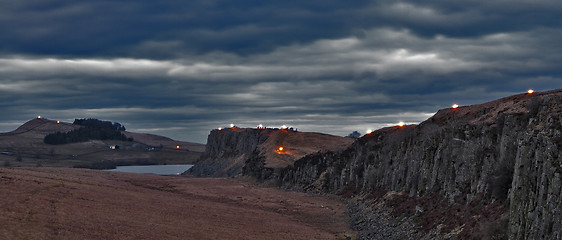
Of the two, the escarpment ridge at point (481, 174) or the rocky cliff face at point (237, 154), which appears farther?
the rocky cliff face at point (237, 154)

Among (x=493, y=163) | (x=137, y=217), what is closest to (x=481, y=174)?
(x=493, y=163)

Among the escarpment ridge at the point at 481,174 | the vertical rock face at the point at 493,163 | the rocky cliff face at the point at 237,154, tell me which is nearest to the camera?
the vertical rock face at the point at 493,163

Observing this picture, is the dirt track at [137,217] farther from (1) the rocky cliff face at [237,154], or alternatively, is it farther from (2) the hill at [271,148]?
(1) the rocky cliff face at [237,154]

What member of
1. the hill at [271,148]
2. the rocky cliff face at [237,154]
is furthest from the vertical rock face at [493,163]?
the rocky cliff face at [237,154]

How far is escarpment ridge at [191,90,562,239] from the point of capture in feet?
85.5

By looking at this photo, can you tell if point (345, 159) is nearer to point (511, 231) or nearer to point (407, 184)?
point (407, 184)

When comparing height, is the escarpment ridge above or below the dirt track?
above

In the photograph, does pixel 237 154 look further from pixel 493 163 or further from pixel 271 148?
pixel 493 163

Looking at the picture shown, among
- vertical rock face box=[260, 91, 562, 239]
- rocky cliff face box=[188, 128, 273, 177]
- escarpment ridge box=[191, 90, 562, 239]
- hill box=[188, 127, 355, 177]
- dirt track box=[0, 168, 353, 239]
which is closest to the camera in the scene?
vertical rock face box=[260, 91, 562, 239]

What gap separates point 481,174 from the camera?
129 ft

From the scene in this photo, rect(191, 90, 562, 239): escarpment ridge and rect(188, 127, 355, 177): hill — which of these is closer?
rect(191, 90, 562, 239): escarpment ridge

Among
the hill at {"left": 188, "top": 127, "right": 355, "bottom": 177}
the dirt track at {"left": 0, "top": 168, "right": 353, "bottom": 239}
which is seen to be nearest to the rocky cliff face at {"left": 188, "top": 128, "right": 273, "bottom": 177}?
the hill at {"left": 188, "top": 127, "right": 355, "bottom": 177}

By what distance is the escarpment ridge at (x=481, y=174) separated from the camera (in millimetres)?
26062

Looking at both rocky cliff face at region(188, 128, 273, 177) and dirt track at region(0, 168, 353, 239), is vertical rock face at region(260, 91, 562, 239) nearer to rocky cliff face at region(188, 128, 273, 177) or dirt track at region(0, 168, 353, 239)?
dirt track at region(0, 168, 353, 239)
